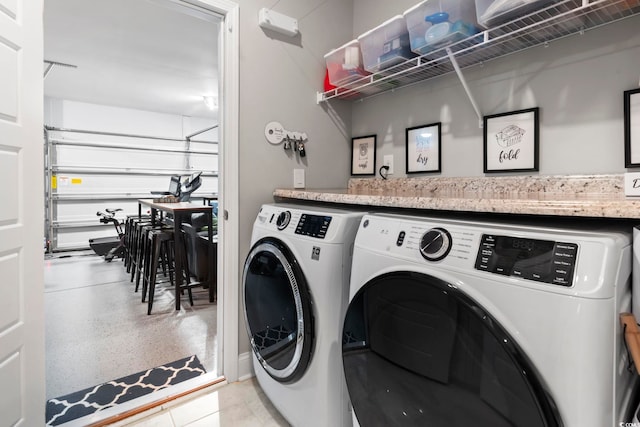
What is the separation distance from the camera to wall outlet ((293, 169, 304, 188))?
1.94m

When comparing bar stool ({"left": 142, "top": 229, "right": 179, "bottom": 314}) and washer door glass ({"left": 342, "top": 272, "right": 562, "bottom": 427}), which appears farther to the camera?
bar stool ({"left": 142, "top": 229, "right": 179, "bottom": 314})

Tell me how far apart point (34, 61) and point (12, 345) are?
3.42 feet

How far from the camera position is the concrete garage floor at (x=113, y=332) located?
1884mm

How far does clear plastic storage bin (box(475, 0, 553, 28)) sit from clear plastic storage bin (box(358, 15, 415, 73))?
0.36 metres

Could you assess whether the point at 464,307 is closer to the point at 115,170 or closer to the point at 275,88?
the point at 275,88

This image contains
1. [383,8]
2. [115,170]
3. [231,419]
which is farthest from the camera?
[115,170]

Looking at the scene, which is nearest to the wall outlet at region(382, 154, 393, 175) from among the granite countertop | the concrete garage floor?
the granite countertop

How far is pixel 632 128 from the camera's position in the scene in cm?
110

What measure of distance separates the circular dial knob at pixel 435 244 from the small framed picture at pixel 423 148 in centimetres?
Answer: 96

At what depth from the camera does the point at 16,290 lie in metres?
1.13

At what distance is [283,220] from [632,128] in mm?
1346

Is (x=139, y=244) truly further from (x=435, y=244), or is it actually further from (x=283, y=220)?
(x=435, y=244)

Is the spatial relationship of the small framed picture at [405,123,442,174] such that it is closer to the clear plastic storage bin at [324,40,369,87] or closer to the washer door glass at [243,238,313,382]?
the clear plastic storage bin at [324,40,369,87]

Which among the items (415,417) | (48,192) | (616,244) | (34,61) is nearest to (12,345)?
(34,61)
